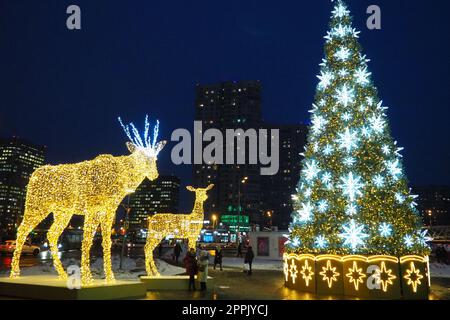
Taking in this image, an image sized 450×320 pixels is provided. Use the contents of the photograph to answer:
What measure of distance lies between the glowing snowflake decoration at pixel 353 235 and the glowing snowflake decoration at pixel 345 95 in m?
4.18

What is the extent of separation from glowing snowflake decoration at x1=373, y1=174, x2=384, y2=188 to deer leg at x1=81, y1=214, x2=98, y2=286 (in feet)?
28.9

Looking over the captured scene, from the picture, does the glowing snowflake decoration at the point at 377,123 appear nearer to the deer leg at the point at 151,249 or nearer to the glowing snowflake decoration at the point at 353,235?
the glowing snowflake decoration at the point at 353,235

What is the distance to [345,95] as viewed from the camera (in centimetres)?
1311

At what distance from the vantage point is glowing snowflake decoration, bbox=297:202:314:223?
1282 cm

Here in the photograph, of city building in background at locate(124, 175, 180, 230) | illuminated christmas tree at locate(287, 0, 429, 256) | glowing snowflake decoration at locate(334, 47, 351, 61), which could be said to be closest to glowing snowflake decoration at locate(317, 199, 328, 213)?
illuminated christmas tree at locate(287, 0, 429, 256)

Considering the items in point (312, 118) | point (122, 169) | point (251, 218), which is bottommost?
point (251, 218)

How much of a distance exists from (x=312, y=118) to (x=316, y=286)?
5.94m

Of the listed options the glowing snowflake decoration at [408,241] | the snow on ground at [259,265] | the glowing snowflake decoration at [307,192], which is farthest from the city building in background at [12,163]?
the glowing snowflake decoration at [408,241]

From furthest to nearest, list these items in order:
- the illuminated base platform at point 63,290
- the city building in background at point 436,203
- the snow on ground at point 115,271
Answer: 1. the city building in background at point 436,203
2. the snow on ground at point 115,271
3. the illuminated base platform at point 63,290

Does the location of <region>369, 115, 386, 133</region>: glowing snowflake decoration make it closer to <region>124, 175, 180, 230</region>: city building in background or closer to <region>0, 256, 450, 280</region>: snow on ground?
<region>0, 256, 450, 280</region>: snow on ground

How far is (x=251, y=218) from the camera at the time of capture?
92562 millimetres

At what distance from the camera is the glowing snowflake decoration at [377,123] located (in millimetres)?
12633
